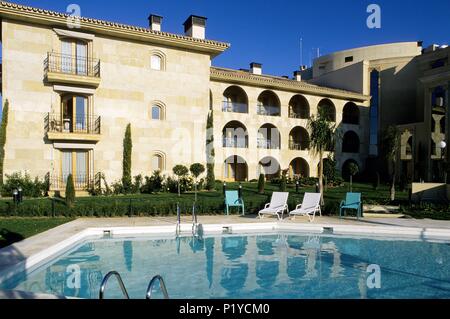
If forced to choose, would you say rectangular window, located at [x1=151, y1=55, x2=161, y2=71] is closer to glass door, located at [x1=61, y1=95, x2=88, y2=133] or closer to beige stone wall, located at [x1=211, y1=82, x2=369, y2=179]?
glass door, located at [x1=61, y1=95, x2=88, y2=133]

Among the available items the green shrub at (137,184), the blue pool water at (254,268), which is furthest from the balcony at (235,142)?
the blue pool water at (254,268)

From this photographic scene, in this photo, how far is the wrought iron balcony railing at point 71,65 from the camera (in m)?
18.7

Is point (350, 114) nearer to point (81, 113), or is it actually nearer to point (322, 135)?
point (322, 135)

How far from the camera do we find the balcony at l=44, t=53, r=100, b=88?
60.4 feet

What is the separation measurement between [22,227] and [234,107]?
2166cm

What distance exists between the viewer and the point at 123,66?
803 inches

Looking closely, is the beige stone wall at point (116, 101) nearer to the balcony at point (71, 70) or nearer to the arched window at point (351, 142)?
the balcony at point (71, 70)

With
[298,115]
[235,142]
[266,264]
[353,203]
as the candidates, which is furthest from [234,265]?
[298,115]

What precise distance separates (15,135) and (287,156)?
66.9ft

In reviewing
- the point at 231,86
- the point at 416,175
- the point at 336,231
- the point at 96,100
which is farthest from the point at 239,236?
the point at 416,175

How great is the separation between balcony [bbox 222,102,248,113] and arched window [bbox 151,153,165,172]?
9564 millimetres

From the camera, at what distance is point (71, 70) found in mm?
19297

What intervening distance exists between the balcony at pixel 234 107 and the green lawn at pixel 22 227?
19201 mm

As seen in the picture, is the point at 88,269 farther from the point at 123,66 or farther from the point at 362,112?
the point at 362,112
